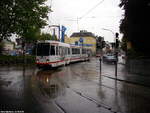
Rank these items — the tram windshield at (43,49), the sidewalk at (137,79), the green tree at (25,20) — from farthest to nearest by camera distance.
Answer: the tram windshield at (43,49) < the green tree at (25,20) < the sidewalk at (137,79)

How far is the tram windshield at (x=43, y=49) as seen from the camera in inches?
830

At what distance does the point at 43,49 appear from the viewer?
836 inches

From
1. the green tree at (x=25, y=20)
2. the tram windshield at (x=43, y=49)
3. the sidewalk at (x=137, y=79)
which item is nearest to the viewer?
the sidewalk at (x=137, y=79)

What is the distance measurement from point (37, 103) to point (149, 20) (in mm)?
14121

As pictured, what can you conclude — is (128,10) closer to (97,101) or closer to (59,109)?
(97,101)

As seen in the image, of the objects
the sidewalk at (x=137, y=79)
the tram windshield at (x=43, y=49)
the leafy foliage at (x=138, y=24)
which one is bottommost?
the sidewalk at (x=137, y=79)

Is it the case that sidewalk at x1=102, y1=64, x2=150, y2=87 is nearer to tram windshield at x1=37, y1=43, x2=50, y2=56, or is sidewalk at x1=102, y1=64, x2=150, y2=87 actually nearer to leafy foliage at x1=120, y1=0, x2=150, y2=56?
leafy foliage at x1=120, y1=0, x2=150, y2=56

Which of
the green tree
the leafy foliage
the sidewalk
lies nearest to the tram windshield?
the green tree

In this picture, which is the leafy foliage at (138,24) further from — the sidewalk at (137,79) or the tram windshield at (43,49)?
the tram windshield at (43,49)

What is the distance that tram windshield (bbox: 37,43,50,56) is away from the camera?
2109 centimetres

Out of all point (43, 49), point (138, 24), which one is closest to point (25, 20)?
point (43, 49)

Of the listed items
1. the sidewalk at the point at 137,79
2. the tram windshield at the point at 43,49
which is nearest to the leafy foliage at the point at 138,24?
the sidewalk at the point at 137,79

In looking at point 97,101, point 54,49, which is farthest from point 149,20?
point 97,101

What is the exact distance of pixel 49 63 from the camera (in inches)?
821
